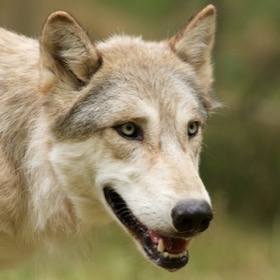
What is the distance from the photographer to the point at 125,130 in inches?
191

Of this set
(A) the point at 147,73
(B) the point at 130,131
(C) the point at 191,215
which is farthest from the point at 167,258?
(A) the point at 147,73

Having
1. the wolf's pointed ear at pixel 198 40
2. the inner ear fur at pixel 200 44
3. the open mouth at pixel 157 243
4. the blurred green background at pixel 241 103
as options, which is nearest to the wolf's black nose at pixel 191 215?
the open mouth at pixel 157 243

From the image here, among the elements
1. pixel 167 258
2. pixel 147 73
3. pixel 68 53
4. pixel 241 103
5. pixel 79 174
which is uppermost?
pixel 68 53

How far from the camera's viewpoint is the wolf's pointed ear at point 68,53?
495cm

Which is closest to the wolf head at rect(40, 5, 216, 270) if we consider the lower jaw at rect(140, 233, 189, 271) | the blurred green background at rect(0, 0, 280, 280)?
the lower jaw at rect(140, 233, 189, 271)

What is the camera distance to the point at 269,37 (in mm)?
10383

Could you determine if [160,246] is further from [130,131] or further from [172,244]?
[130,131]

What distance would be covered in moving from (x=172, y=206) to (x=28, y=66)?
5.00 feet

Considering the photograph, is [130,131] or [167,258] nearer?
[167,258]

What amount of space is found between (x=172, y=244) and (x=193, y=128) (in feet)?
2.29

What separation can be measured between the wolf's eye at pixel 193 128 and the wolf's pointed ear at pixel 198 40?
0.56m

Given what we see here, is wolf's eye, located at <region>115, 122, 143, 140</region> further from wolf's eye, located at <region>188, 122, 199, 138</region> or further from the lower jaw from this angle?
the lower jaw

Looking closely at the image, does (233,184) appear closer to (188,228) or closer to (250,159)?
(250,159)

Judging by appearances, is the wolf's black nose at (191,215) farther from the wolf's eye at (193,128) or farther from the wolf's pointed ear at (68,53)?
the wolf's pointed ear at (68,53)
